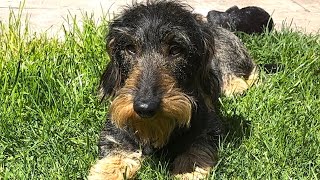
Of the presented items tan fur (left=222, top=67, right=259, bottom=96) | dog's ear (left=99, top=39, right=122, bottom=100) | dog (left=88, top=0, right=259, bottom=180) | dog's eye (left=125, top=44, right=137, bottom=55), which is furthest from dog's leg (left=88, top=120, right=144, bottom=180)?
tan fur (left=222, top=67, right=259, bottom=96)

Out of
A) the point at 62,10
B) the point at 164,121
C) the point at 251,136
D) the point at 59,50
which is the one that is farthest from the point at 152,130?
the point at 62,10

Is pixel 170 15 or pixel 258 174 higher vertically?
pixel 170 15

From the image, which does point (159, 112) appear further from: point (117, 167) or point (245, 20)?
point (245, 20)

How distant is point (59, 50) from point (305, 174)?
2124 mm

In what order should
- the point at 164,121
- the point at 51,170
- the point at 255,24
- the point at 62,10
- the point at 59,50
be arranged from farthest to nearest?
the point at 62,10, the point at 255,24, the point at 59,50, the point at 51,170, the point at 164,121

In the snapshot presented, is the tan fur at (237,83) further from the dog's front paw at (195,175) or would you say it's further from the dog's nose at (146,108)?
the dog's nose at (146,108)

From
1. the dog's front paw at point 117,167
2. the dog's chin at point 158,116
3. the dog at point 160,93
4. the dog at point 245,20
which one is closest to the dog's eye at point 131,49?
the dog at point 160,93

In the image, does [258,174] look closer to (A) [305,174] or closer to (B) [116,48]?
(A) [305,174]

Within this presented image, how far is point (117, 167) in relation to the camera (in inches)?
126

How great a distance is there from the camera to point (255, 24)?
16.8 ft

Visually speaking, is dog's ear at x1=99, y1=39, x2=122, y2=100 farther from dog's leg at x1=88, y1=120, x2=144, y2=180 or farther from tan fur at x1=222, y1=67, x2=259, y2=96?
tan fur at x1=222, y1=67, x2=259, y2=96

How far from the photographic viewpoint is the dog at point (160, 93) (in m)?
2.85

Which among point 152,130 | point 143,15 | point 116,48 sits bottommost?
point 152,130

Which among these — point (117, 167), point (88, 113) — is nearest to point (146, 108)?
point (117, 167)
